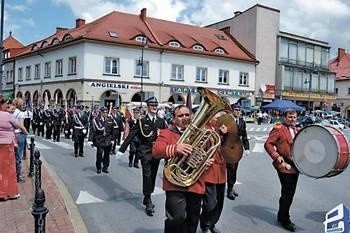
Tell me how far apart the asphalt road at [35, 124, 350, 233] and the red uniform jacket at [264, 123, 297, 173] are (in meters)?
0.94

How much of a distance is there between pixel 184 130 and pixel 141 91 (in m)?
33.4

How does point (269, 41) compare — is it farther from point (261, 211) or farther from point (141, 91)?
point (261, 211)

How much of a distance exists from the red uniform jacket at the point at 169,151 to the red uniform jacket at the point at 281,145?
1947mm

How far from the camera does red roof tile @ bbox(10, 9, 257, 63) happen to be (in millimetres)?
39625

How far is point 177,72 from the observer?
4225 centimetres

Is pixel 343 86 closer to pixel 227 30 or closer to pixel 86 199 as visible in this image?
pixel 227 30

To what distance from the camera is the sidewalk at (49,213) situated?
18.3 ft

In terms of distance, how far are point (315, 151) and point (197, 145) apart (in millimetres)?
2107

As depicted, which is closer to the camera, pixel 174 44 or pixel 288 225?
pixel 288 225

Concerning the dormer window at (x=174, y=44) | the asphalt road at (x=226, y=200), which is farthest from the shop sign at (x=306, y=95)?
the asphalt road at (x=226, y=200)

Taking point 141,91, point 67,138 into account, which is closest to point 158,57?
point 141,91

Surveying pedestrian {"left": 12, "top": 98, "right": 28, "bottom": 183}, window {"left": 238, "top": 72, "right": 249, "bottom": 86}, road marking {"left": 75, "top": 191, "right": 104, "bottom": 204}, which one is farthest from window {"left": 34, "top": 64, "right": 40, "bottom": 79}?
road marking {"left": 75, "top": 191, "right": 104, "bottom": 204}

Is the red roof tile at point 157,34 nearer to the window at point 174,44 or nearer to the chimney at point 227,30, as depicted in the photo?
the window at point 174,44

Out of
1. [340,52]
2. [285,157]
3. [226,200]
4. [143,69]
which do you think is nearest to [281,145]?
[285,157]
